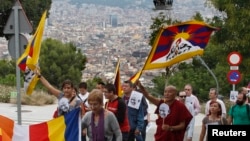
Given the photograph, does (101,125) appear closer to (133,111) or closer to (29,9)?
(133,111)

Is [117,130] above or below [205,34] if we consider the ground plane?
below

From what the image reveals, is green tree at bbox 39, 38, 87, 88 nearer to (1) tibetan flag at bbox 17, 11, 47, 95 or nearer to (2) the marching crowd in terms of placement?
(2) the marching crowd

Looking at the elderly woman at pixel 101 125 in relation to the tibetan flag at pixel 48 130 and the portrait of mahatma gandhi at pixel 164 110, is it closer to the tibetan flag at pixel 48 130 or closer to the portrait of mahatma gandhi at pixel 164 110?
the tibetan flag at pixel 48 130

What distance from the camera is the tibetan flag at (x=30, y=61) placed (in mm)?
11565

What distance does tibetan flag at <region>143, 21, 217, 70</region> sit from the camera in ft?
37.9

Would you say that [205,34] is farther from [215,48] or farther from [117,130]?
[215,48]

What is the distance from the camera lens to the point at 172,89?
32.9 ft

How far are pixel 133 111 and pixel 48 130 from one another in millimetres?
3906

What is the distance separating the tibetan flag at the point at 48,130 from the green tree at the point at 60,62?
37.4m

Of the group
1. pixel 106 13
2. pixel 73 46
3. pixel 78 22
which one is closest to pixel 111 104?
pixel 73 46

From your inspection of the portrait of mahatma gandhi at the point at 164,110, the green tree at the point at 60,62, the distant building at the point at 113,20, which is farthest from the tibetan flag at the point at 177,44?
the distant building at the point at 113,20

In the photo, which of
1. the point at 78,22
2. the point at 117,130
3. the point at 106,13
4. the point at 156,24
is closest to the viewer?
the point at 117,130

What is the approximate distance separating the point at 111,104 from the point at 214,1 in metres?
17.4

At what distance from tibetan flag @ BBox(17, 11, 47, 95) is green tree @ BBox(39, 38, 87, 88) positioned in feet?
114
